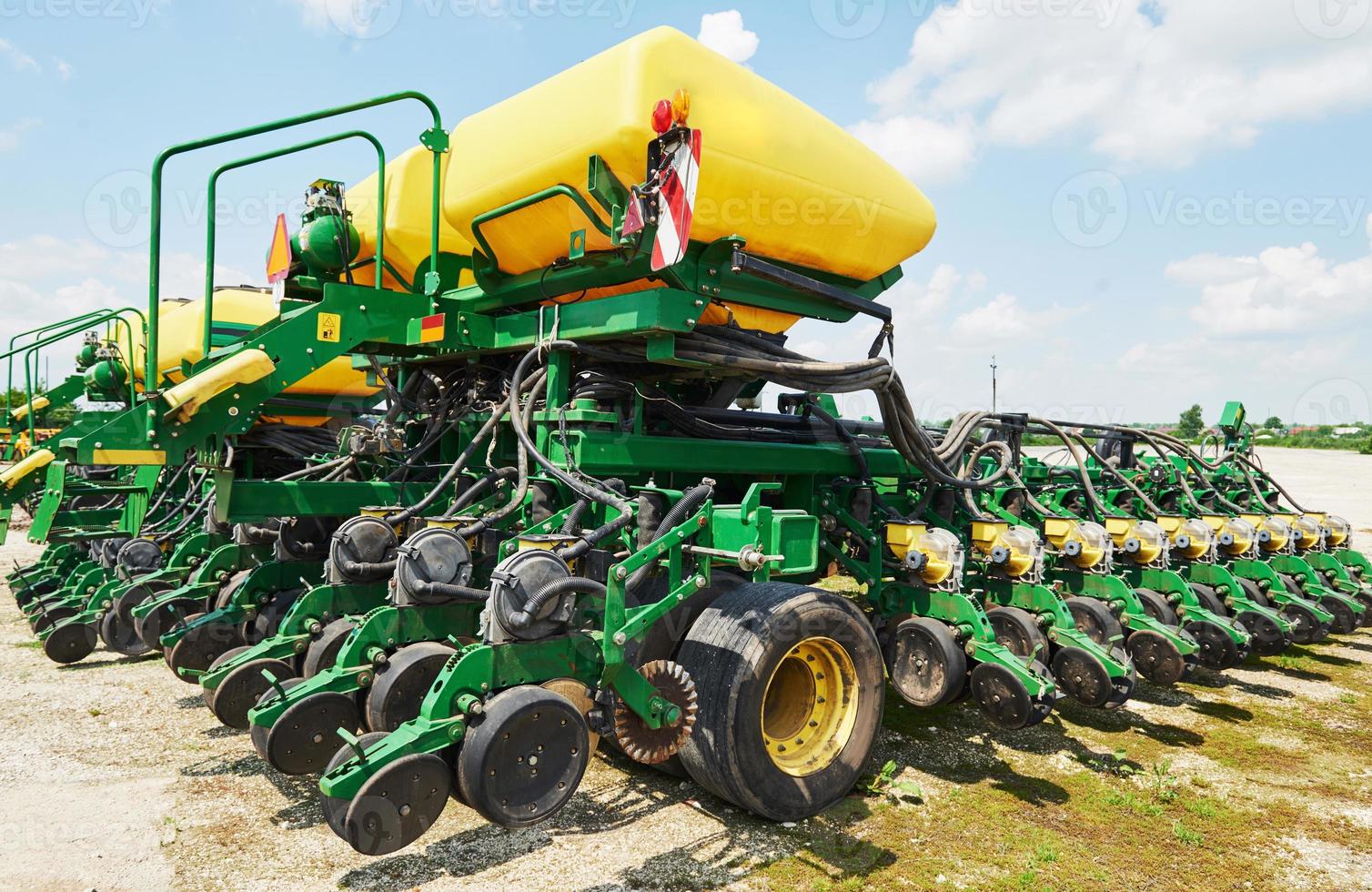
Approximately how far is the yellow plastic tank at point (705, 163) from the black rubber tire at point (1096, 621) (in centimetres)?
255

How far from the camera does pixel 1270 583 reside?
6.96 m

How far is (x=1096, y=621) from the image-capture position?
5.43 m

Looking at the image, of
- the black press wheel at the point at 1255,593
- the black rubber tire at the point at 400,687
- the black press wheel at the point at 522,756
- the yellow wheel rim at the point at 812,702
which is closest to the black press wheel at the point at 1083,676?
the yellow wheel rim at the point at 812,702

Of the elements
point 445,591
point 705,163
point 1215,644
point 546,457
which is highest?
point 705,163

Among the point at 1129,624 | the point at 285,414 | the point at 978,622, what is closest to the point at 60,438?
the point at 285,414

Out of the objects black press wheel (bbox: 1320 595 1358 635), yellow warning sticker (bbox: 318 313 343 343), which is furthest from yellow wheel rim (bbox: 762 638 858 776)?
black press wheel (bbox: 1320 595 1358 635)

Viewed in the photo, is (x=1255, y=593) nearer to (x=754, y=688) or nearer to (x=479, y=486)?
(x=754, y=688)

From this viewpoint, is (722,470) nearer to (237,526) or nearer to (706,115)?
(706,115)

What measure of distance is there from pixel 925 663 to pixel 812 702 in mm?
1072

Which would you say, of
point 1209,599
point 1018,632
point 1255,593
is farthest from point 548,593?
point 1255,593

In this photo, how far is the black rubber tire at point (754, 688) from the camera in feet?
11.4

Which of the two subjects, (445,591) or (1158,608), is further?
(1158,608)

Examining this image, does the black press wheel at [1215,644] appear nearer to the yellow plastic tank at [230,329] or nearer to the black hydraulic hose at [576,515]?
the black hydraulic hose at [576,515]

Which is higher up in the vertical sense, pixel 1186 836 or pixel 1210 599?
pixel 1210 599
